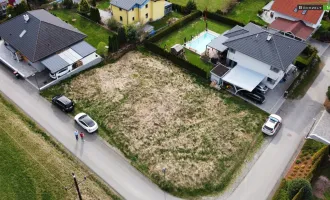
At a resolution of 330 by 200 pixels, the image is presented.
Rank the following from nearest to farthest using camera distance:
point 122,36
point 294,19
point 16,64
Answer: point 16,64 → point 122,36 → point 294,19

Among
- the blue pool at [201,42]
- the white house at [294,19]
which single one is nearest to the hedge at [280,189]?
the blue pool at [201,42]

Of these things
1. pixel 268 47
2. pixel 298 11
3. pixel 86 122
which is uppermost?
pixel 268 47

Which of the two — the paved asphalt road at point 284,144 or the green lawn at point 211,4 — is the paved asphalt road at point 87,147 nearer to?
the paved asphalt road at point 284,144

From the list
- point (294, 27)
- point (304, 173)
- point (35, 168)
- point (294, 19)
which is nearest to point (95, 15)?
point (35, 168)

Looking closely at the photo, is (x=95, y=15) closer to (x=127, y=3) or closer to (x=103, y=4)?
(x=127, y=3)

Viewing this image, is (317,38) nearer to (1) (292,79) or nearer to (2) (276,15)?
(2) (276,15)

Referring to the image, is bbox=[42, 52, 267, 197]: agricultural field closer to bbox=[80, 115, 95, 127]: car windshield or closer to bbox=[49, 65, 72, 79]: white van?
bbox=[80, 115, 95, 127]: car windshield

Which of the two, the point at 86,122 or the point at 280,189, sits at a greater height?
the point at 86,122
